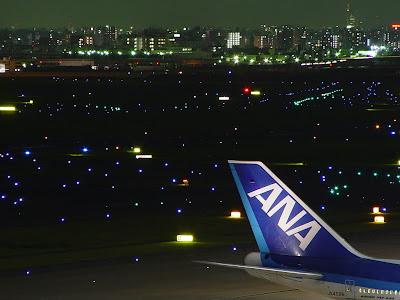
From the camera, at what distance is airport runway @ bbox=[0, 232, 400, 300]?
23.0 meters

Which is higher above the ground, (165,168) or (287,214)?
(287,214)

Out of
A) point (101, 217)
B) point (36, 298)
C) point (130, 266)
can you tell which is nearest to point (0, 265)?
point (130, 266)

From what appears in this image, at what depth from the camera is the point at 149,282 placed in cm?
2466

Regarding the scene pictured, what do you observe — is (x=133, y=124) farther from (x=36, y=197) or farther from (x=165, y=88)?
(x=165, y=88)

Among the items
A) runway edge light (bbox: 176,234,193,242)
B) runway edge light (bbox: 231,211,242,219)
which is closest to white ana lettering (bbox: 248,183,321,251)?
runway edge light (bbox: 176,234,193,242)

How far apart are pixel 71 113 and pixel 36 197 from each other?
59.2 m

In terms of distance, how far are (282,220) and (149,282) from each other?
263 inches

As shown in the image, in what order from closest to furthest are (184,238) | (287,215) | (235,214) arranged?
(287,215), (184,238), (235,214)

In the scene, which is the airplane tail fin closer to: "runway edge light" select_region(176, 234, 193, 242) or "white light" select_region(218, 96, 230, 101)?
"runway edge light" select_region(176, 234, 193, 242)

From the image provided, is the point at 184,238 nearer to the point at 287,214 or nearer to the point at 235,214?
the point at 235,214

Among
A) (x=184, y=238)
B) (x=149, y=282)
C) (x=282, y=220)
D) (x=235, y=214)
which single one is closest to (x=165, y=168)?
(x=235, y=214)

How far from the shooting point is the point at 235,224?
3691cm

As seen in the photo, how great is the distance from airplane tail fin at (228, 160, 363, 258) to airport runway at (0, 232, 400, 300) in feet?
10.9

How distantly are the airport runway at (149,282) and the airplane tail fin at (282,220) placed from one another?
331 centimetres
